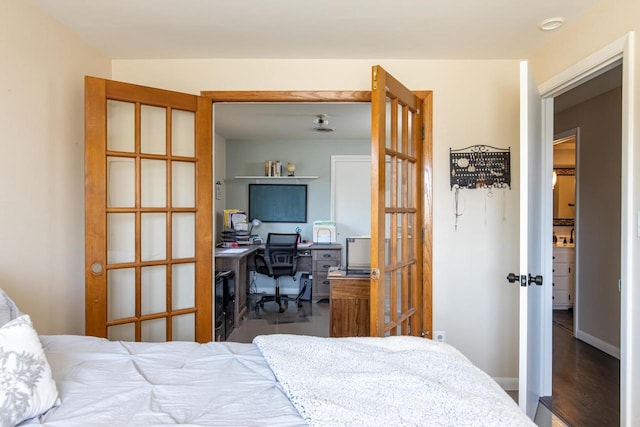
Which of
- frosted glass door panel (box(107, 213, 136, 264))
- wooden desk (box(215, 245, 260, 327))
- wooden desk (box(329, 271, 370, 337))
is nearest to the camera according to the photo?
frosted glass door panel (box(107, 213, 136, 264))

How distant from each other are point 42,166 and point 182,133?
82 cm

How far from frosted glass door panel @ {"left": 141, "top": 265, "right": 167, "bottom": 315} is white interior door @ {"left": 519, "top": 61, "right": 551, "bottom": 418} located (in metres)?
2.17

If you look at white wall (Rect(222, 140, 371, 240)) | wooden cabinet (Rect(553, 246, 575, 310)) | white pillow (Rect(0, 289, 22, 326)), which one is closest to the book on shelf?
white wall (Rect(222, 140, 371, 240))

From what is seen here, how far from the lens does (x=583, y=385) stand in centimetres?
280

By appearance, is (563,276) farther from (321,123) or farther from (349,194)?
(321,123)

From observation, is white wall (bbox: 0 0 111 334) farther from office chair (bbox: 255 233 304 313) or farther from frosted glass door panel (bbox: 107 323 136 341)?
office chair (bbox: 255 233 304 313)

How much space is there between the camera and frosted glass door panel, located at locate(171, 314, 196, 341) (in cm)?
255

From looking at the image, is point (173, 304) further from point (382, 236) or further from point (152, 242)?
point (382, 236)

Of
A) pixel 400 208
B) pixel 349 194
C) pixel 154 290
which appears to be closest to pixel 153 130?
pixel 154 290

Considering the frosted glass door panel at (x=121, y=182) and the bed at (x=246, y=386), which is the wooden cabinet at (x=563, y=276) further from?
the frosted glass door panel at (x=121, y=182)

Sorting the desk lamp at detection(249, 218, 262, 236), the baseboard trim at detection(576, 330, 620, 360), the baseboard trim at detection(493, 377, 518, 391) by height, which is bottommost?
the baseboard trim at detection(576, 330, 620, 360)

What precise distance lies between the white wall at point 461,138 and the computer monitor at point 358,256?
1.71 ft

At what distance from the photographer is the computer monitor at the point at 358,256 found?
292 cm

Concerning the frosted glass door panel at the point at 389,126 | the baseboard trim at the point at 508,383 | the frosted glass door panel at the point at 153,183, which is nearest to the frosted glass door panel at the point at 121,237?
the frosted glass door panel at the point at 153,183
